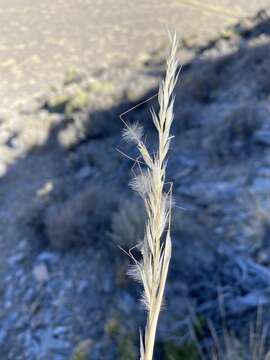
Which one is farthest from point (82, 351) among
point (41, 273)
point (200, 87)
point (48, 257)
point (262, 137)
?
point (200, 87)

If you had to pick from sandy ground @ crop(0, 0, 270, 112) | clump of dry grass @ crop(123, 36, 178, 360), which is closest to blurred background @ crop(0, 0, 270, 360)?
clump of dry grass @ crop(123, 36, 178, 360)

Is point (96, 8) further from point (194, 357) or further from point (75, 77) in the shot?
point (194, 357)

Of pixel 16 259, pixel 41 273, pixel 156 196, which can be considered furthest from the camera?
pixel 16 259

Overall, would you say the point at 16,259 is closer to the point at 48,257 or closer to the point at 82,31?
the point at 48,257

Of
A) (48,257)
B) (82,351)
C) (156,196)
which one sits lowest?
(48,257)

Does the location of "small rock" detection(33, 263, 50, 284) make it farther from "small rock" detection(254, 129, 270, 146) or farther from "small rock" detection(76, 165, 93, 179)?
"small rock" detection(254, 129, 270, 146)

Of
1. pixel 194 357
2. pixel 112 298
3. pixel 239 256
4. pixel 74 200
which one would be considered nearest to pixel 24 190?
pixel 74 200
